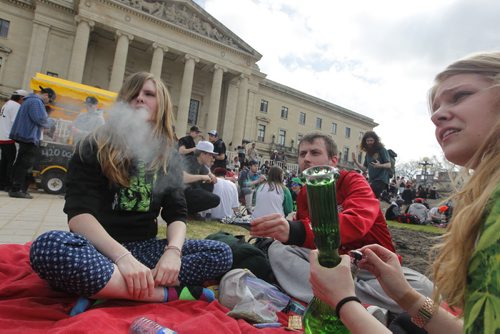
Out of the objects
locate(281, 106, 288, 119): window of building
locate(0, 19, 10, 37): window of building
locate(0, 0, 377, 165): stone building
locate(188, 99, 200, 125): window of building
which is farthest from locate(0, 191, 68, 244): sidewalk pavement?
locate(281, 106, 288, 119): window of building

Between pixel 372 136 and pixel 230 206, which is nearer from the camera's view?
pixel 372 136

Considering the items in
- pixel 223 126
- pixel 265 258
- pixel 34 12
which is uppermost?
pixel 34 12

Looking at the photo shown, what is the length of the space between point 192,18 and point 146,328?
32910 mm

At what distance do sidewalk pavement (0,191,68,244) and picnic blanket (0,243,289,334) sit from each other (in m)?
1.79

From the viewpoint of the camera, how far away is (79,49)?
2466 centimetres

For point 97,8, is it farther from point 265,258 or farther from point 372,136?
point 265,258

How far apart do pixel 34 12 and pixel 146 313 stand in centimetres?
3240

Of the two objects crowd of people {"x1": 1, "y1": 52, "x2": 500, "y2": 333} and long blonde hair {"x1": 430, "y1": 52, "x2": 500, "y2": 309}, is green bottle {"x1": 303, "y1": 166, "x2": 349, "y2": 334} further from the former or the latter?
long blonde hair {"x1": 430, "y1": 52, "x2": 500, "y2": 309}

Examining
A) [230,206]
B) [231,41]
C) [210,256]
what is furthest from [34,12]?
[210,256]

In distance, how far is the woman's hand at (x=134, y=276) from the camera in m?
1.70

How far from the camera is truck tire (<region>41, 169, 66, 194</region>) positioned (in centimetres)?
808

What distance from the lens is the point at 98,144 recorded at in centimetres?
203

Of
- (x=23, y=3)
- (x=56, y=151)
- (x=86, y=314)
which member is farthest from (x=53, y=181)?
(x=23, y=3)

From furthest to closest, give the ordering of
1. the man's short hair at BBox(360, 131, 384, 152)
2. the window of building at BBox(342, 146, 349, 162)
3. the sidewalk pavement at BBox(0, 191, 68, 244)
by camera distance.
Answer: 1. the window of building at BBox(342, 146, 349, 162)
2. the man's short hair at BBox(360, 131, 384, 152)
3. the sidewalk pavement at BBox(0, 191, 68, 244)
